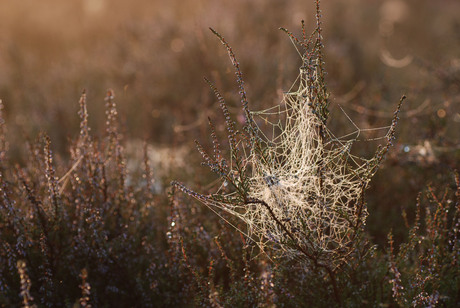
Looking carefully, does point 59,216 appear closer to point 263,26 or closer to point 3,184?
point 3,184

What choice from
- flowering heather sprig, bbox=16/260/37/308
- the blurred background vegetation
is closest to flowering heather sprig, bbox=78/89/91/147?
the blurred background vegetation

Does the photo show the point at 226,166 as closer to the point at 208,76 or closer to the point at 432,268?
the point at 432,268

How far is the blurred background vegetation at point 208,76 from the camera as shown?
3.19 m

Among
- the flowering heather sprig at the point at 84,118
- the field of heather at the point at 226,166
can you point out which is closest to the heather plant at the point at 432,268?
the field of heather at the point at 226,166

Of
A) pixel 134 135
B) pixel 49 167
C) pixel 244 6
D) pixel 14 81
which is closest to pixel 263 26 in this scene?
pixel 244 6

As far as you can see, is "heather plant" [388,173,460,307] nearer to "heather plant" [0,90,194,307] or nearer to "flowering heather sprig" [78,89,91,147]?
"heather plant" [0,90,194,307]

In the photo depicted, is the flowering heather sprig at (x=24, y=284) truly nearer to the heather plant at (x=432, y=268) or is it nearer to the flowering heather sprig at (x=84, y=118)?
the flowering heather sprig at (x=84, y=118)

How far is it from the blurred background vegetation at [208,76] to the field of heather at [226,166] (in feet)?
0.10

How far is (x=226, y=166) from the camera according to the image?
1729 millimetres

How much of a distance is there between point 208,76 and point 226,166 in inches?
148

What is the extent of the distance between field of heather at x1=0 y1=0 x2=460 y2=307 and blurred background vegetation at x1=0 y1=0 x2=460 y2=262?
31mm

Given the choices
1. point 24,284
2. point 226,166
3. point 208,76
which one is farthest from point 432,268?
point 208,76

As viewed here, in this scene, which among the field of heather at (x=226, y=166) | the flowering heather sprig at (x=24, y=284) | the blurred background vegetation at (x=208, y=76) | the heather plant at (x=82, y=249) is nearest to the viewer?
the flowering heather sprig at (x=24, y=284)

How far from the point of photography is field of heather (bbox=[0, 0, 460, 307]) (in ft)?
5.75
